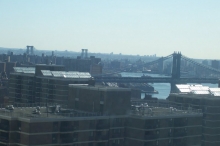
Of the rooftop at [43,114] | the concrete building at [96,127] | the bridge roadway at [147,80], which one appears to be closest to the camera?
the concrete building at [96,127]

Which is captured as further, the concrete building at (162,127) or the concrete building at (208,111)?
the concrete building at (208,111)

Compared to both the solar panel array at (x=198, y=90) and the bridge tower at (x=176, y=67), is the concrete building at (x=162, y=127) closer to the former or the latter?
the solar panel array at (x=198, y=90)

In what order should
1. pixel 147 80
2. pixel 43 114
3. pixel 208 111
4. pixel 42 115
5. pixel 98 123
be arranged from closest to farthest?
pixel 42 115
pixel 43 114
pixel 98 123
pixel 208 111
pixel 147 80

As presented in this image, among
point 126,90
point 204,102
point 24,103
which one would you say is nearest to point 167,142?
point 126,90

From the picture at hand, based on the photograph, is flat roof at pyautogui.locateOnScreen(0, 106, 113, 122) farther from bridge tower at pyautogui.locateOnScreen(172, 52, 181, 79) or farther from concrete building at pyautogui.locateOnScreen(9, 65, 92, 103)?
bridge tower at pyautogui.locateOnScreen(172, 52, 181, 79)

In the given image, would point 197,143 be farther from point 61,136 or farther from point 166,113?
point 61,136

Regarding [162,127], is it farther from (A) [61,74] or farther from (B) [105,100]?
(A) [61,74]

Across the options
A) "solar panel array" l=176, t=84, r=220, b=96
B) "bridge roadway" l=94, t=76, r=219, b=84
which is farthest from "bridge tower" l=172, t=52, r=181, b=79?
"solar panel array" l=176, t=84, r=220, b=96

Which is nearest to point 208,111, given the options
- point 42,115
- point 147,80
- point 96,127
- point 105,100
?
point 105,100

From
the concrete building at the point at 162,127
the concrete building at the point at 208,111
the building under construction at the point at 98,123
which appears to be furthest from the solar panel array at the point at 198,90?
the concrete building at the point at 162,127

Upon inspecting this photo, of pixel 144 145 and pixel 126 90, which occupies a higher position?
pixel 126 90

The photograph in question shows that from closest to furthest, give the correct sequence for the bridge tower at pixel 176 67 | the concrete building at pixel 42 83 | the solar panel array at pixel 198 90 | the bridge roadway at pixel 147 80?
the solar panel array at pixel 198 90 → the concrete building at pixel 42 83 → the bridge roadway at pixel 147 80 → the bridge tower at pixel 176 67
